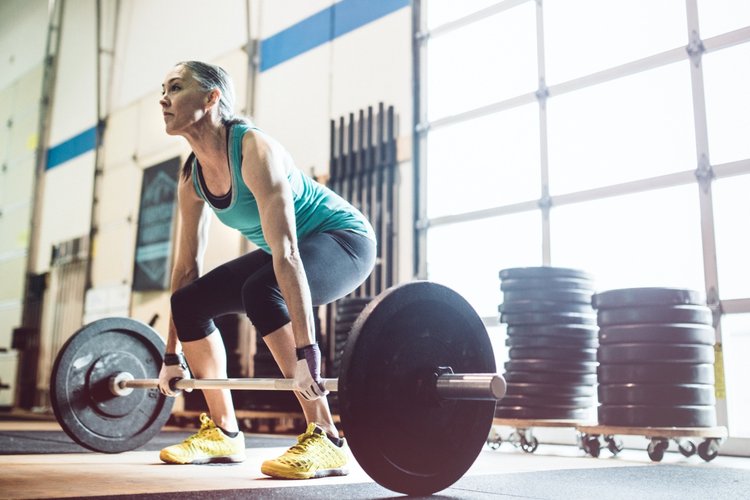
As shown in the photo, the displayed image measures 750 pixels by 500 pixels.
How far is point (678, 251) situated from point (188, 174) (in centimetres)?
287

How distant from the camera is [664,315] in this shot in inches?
127

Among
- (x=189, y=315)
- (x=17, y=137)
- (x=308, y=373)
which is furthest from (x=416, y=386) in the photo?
(x=17, y=137)

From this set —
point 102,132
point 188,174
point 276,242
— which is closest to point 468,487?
point 276,242

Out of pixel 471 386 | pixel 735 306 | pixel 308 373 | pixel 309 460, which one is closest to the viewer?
pixel 471 386

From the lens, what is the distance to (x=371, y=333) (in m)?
1.58

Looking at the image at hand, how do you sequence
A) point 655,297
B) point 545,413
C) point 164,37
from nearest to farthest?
point 655,297, point 545,413, point 164,37

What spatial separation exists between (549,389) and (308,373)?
2221 millimetres

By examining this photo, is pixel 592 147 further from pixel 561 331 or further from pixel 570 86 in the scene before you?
pixel 561 331

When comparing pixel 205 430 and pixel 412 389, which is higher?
pixel 412 389

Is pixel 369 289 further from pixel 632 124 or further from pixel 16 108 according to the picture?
pixel 16 108

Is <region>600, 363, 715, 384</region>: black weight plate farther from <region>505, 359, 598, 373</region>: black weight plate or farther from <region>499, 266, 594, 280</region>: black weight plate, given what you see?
<region>499, 266, 594, 280</region>: black weight plate

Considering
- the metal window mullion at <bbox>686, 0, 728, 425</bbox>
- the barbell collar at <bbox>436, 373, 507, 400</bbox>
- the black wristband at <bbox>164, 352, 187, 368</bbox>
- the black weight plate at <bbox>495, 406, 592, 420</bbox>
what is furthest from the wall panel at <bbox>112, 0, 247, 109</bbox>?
the barbell collar at <bbox>436, 373, 507, 400</bbox>

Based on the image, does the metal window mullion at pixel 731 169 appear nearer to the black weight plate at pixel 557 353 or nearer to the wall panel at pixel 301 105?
the black weight plate at pixel 557 353

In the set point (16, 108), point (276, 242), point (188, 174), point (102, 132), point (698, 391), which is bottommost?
point (698, 391)
